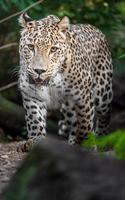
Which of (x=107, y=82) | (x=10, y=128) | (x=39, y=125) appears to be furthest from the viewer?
(x=10, y=128)

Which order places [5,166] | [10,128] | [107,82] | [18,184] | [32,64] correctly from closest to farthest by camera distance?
1. [18,184]
2. [5,166]
3. [32,64]
4. [107,82]
5. [10,128]

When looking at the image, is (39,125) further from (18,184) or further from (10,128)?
(18,184)

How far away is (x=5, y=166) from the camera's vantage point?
791 centimetres

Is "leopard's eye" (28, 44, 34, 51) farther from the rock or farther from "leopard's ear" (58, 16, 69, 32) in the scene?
the rock

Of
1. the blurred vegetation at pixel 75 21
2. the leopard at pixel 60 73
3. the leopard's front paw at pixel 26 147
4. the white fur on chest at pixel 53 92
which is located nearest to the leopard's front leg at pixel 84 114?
the leopard at pixel 60 73

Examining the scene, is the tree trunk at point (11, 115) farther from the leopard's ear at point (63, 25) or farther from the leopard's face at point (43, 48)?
the leopard's ear at point (63, 25)

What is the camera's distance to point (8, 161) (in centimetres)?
838

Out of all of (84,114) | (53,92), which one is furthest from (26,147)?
(84,114)

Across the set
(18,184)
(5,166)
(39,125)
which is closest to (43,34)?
(39,125)

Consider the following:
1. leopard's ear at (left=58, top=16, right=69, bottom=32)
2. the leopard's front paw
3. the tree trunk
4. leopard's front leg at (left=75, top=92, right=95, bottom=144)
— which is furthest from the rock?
the tree trunk

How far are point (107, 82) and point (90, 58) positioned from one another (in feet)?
1.73

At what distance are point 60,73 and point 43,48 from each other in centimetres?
40

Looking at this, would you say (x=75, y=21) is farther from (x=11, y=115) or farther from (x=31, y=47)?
(x=31, y=47)

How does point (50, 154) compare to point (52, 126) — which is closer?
point (50, 154)
